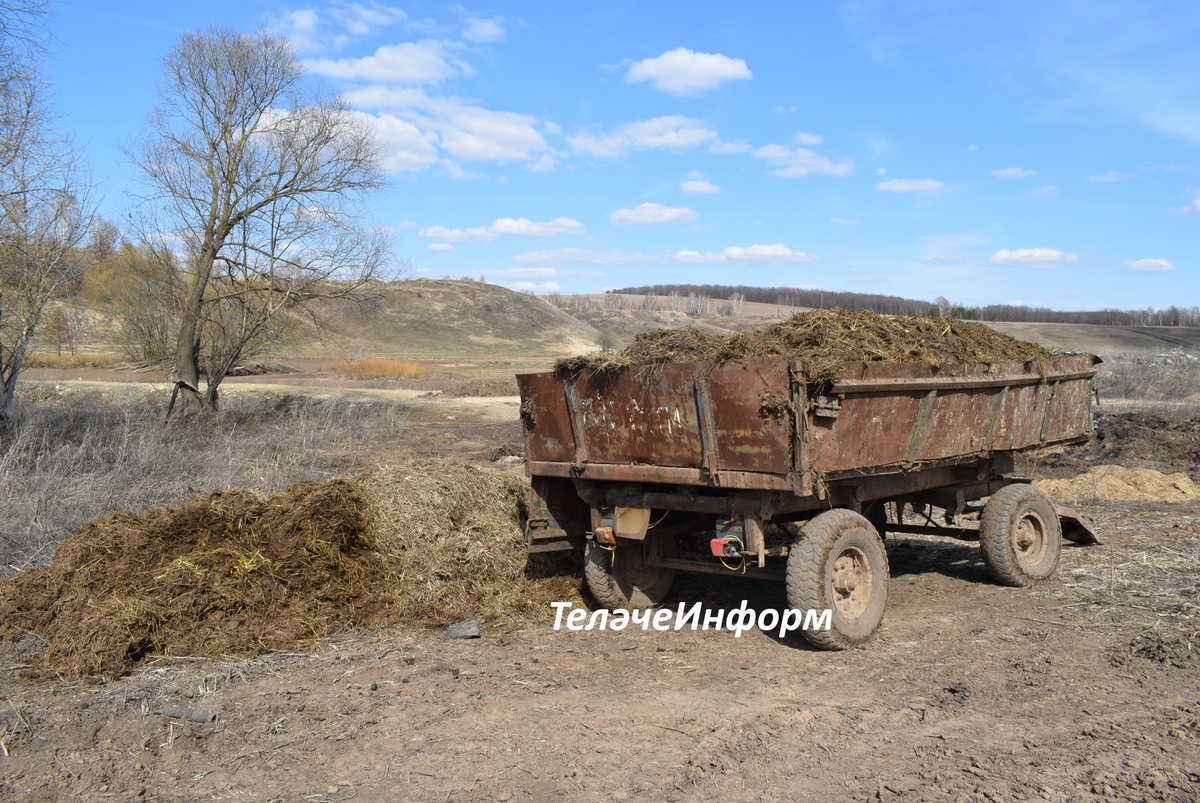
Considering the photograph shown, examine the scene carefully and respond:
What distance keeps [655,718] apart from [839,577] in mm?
1775

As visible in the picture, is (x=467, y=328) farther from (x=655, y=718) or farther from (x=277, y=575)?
(x=655, y=718)

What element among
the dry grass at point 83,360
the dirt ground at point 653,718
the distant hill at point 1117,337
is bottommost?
the dirt ground at point 653,718

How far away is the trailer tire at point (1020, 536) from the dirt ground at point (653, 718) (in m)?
0.64

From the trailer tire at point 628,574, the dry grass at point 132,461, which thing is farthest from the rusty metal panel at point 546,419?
the dry grass at point 132,461

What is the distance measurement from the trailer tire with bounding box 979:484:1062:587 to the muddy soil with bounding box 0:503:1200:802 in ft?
1.97

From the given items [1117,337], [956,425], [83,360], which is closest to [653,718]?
[956,425]

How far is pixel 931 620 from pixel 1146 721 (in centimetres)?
196

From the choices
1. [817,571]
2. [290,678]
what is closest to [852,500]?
[817,571]

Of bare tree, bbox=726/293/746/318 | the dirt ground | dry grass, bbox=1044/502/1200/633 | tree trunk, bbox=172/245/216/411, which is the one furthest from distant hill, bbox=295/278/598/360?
the dirt ground

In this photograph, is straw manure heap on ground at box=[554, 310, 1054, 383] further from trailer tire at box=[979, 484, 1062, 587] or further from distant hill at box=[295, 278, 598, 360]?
distant hill at box=[295, 278, 598, 360]

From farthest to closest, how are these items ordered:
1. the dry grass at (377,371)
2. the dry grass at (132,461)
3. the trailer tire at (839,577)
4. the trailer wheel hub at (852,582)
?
the dry grass at (377,371) < the dry grass at (132,461) < the trailer wheel hub at (852,582) < the trailer tire at (839,577)

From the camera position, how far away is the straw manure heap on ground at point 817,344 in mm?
5488

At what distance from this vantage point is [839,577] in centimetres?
560

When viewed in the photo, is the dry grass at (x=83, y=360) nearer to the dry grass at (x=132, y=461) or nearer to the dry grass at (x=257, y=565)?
the dry grass at (x=132, y=461)
